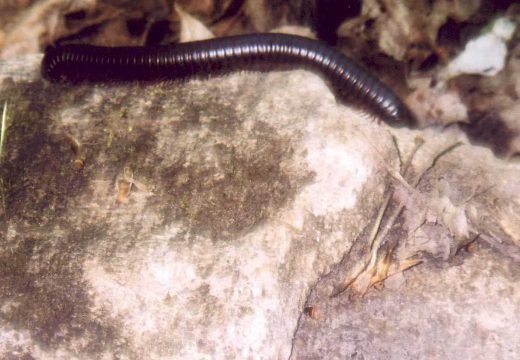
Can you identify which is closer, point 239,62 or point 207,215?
point 207,215

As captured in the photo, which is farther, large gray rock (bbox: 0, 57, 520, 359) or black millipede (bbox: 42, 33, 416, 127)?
black millipede (bbox: 42, 33, 416, 127)

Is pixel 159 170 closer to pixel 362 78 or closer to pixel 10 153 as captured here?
pixel 10 153

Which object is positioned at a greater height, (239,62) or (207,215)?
(239,62)

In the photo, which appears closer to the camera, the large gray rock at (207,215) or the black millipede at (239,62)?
the large gray rock at (207,215)

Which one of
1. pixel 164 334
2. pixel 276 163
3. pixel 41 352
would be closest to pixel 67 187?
pixel 41 352
